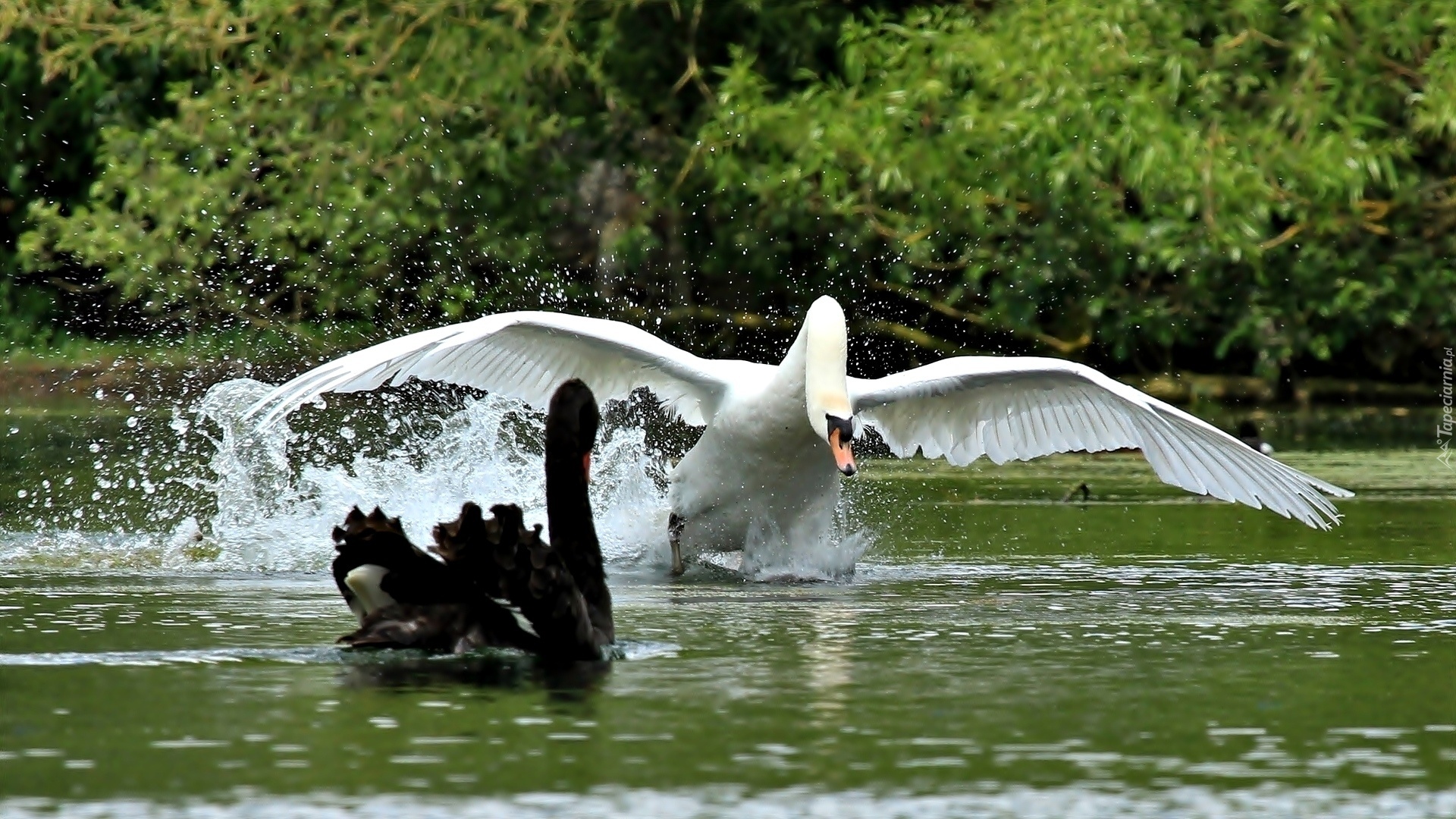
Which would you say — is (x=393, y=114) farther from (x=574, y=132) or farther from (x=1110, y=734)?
(x=1110, y=734)

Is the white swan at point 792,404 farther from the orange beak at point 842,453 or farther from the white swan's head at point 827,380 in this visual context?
the orange beak at point 842,453

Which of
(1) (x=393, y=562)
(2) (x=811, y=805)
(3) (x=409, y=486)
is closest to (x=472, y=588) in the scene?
(1) (x=393, y=562)

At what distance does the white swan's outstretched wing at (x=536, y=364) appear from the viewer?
10.4 metres

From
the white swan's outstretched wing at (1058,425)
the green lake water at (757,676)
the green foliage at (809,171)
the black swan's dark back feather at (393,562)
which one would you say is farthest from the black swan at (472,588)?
the green foliage at (809,171)

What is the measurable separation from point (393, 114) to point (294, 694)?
15.6m

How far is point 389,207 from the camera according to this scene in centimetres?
2175

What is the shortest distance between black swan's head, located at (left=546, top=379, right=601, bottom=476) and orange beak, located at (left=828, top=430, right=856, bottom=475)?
1.67 metres

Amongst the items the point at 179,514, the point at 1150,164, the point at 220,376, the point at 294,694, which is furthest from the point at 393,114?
the point at 294,694

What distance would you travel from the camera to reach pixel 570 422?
777 cm

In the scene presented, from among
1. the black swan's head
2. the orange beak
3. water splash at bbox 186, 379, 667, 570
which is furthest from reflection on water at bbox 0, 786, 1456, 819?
water splash at bbox 186, 379, 667, 570

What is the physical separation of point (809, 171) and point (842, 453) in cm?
1114

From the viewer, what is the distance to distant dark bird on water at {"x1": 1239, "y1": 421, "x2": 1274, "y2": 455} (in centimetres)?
1546

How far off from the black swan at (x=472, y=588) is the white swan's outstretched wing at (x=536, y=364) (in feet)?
9.07

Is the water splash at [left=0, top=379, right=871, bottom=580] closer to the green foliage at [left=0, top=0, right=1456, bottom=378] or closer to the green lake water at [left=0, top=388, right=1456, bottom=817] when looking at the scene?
the green lake water at [left=0, top=388, right=1456, bottom=817]
